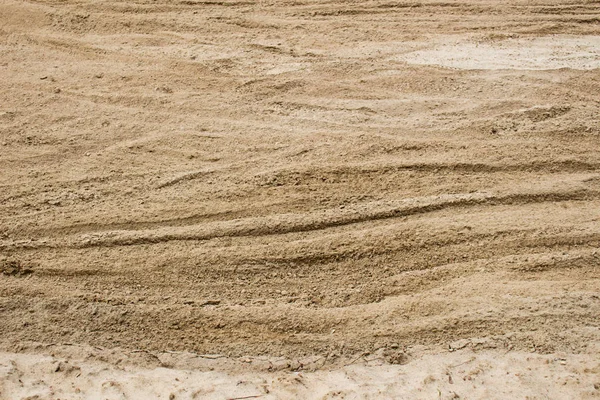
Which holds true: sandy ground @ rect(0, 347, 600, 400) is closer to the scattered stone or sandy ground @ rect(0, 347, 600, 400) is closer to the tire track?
the scattered stone

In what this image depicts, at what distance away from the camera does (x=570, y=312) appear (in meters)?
3.68

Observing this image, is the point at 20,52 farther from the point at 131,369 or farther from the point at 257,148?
the point at 131,369

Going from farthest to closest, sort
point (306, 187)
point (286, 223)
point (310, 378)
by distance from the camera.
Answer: point (306, 187) < point (286, 223) < point (310, 378)

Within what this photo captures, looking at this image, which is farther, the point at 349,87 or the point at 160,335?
the point at 349,87

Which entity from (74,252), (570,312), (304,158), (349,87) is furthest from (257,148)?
(570,312)

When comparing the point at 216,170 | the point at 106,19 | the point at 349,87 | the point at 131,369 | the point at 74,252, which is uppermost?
the point at 106,19

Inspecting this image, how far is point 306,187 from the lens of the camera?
176 inches

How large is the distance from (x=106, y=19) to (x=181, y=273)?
3334 millimetres

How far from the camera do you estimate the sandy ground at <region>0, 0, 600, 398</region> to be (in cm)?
368

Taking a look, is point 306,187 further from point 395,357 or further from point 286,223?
point 395,357

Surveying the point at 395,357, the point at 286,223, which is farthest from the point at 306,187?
the point at 395,357

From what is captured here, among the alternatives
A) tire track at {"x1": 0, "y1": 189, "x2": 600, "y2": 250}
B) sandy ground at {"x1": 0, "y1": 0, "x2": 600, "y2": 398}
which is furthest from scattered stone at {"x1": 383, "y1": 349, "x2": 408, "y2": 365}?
tire track at {"x1": 0, "y1": 189, "x2": 600, "y2": 250}

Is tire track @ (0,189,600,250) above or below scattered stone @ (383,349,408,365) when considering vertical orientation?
above

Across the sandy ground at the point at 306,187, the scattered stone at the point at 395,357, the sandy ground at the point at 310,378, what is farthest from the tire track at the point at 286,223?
the scattered stone at the point at 395,357
